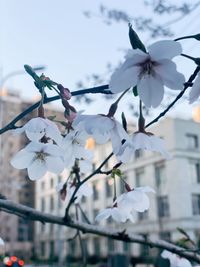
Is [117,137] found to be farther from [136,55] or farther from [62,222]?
[62,222]

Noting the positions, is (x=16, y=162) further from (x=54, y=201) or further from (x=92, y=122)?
(x=54, y=201)

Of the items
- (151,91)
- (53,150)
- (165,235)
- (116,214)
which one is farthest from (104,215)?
(165,235)

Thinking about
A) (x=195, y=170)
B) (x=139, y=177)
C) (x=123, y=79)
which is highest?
(x=195, y=170)

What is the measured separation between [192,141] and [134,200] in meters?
27.2

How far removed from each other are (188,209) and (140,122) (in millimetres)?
25693

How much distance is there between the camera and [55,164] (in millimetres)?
739

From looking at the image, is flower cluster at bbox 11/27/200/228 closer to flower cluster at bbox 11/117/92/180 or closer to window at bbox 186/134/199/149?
flower cluster at bbox 11/117/92/180

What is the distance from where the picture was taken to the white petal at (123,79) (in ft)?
1.89

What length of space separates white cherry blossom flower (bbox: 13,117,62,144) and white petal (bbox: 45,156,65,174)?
34 millimetres

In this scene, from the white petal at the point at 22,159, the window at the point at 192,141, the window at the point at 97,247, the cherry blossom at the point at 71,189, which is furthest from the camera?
the window at the point at 97,247

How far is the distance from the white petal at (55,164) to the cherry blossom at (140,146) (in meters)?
0.12

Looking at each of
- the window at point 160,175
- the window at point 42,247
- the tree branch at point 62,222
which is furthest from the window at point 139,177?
the tree branch at point 62,222

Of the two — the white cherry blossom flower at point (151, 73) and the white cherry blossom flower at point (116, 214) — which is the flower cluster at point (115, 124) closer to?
the white cherry blossom flower at point (151, 73)

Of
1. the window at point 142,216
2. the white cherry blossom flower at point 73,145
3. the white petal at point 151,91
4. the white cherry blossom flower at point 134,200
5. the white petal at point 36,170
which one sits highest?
the window at point 142,216
